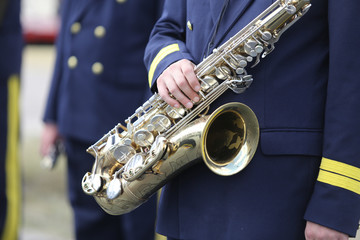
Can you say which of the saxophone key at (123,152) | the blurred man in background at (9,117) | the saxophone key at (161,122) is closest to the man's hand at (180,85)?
the saxophone key at (161,122)

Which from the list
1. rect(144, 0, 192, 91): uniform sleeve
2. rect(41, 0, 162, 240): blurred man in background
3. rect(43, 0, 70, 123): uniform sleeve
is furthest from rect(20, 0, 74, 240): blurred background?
rect(144, 0, 192, 91): uniform sleeve

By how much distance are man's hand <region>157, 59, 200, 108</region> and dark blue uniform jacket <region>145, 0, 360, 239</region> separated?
5 centimetres

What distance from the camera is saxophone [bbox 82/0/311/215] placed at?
1.72m

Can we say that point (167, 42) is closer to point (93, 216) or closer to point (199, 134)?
point (199, 134)

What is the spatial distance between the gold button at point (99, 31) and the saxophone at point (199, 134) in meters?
0.89

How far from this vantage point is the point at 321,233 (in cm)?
166

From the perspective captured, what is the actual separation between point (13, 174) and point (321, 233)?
8.08ft

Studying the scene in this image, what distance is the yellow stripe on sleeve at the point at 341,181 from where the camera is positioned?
1657mm

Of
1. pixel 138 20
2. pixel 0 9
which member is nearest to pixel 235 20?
pixel 138 20

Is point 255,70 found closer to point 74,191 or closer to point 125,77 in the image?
point 125,77

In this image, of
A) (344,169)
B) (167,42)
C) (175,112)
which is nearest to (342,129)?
(344,169)

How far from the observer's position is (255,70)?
1.75 m

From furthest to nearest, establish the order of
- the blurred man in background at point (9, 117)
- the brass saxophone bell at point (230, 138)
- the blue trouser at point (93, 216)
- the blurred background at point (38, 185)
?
the blurred background at point (38, 185) → the blurred man in background at point (9, 117) → the blue trouser at point (93, 216) → the brass saxophone bell at point (230, 138)

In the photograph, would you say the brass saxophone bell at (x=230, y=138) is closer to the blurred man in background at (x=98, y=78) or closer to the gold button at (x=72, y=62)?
the blurred man in background at (x=98, y=78)
